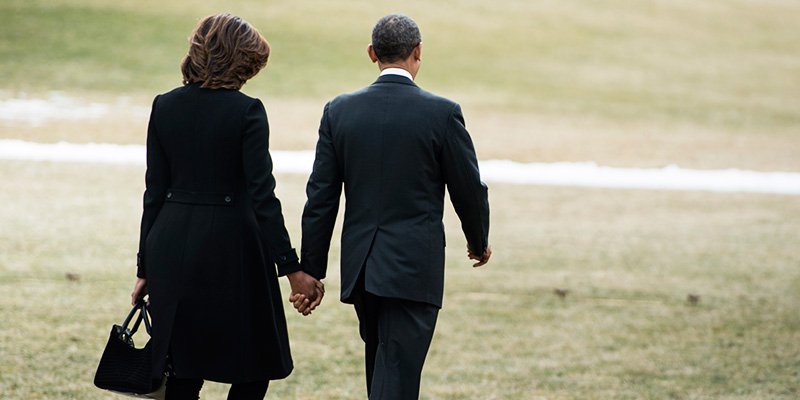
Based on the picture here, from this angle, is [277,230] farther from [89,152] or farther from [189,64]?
[89,152]

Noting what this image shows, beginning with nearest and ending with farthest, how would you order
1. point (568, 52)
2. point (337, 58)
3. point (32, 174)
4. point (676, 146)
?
point (32, 174)
point (676, 146)
point (337, 58)
point (568, 52)

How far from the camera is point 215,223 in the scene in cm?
310

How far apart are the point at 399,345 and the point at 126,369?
87 centimetres

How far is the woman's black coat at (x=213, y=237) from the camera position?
3086 mm

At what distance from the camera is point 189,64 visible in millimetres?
3135

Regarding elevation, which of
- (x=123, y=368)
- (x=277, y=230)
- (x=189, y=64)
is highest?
(x=189, y=64)

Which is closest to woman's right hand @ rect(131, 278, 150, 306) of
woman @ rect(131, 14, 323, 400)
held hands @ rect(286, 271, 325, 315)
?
woman @ rect(131, 14, 323, 400)

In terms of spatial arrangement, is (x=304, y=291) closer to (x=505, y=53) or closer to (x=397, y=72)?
(x=397, y=72)

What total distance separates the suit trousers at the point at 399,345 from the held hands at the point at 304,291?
132mm

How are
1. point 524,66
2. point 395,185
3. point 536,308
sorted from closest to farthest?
point 395,185, point 536,308, point 524,66

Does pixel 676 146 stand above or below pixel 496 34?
below

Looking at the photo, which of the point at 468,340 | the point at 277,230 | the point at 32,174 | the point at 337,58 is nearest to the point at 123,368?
the point at 277,230

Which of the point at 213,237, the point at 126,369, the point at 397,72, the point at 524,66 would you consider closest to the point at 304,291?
the point at 213,237

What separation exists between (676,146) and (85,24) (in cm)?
1788
